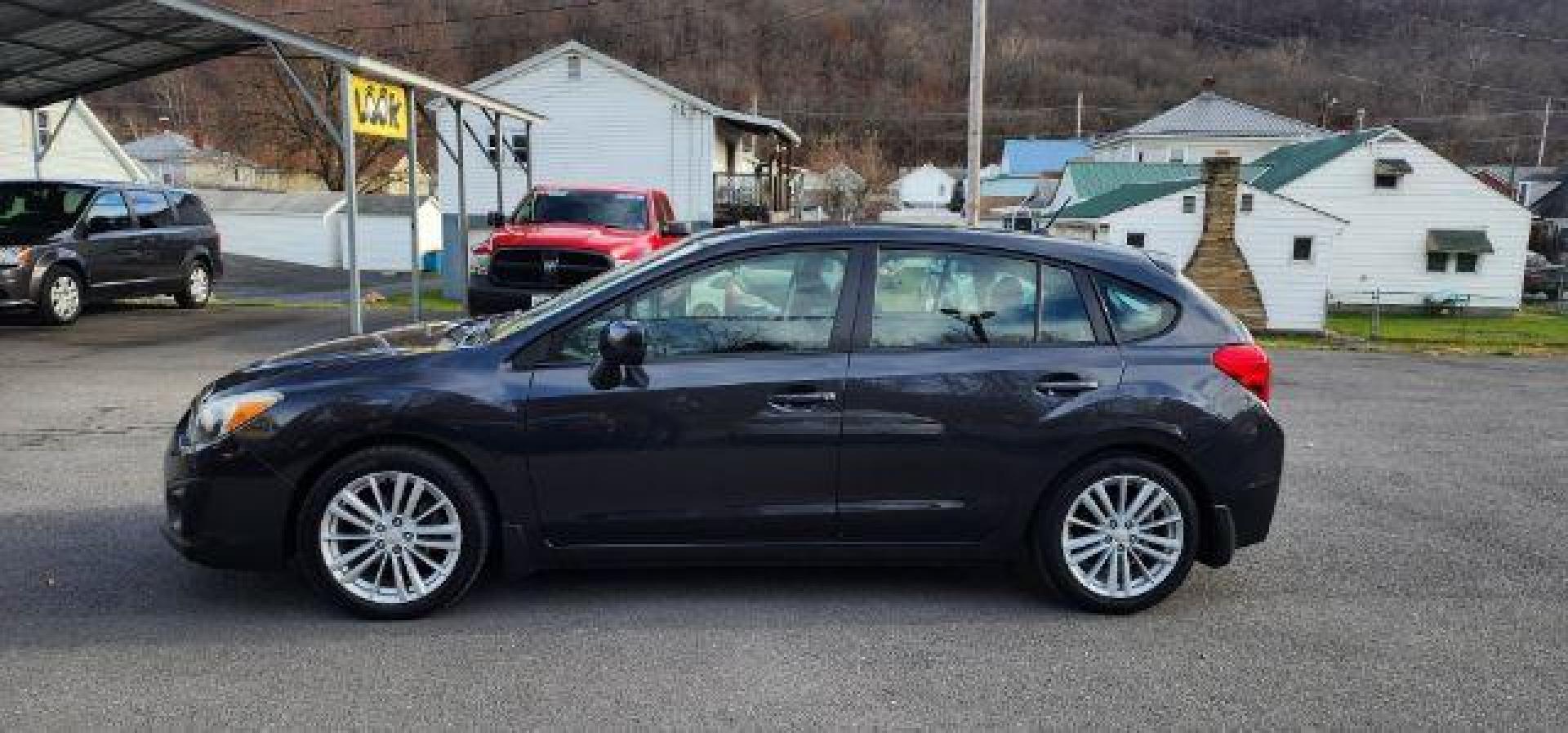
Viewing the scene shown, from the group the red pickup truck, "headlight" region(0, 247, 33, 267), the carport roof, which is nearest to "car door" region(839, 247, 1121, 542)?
the red pickup truck

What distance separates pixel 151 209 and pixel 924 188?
8241cm

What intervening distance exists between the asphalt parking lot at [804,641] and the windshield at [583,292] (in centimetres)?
113

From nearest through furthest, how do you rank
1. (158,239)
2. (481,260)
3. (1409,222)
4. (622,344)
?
(622,344), (481,260), (158,239), (1409,222)

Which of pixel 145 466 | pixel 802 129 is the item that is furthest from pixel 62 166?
pixel 802 129

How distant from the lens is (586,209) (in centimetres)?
1438

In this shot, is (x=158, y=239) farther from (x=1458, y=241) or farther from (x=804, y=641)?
(x=1458, y=241)

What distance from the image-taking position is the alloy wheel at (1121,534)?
15.5ft

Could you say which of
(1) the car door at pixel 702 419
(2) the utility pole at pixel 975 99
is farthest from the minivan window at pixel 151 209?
(1) the car door at pixel 702 419

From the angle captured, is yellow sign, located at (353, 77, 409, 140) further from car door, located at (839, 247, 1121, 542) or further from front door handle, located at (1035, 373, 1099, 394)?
front door handle, located at (1035, 373, 1099, 394)

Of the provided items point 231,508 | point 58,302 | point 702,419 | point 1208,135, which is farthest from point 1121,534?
point 1208,135

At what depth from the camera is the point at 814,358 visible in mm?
4605

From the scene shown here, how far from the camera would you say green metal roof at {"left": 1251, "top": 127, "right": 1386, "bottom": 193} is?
4309 cm

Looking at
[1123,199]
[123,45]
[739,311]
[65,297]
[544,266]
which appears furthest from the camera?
[1123,199]

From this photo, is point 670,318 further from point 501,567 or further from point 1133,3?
point 1133,3
